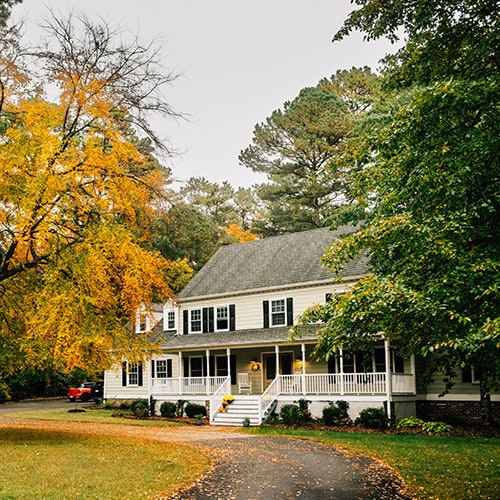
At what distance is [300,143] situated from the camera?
157 feet

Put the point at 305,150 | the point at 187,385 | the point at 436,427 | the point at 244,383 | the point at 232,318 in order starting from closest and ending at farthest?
the point at 436,427 → the point at 244,383 → the point at 187,385 → the point at 232,318 → the point at 305,150

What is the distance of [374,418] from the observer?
22.8 metres

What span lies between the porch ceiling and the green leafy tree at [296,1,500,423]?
1489 centimetres

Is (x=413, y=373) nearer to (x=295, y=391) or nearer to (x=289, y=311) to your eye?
(x=295, y=391)

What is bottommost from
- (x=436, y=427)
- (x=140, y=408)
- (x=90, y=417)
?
(x=90, y=417)

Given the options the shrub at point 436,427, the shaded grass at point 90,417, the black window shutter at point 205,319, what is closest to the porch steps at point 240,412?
the shaded grass at point 90,417

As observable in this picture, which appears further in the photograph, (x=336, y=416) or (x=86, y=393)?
(x=86, y=393)

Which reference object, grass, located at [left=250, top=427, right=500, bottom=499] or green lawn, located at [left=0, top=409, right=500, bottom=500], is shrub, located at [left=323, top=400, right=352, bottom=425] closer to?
grass, located at [left=250, top=427, right=500, bottom=499]

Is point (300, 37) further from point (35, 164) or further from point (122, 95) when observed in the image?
point (35, 164)

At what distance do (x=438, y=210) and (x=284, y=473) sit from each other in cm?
641

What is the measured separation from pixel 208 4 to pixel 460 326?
1263cm

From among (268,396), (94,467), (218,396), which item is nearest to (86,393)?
(218,396)

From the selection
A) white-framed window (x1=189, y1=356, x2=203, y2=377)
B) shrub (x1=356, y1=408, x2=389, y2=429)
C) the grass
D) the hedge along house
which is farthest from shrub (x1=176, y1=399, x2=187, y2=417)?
shrub (x1=356, y1=408, x2=389, y2=429)

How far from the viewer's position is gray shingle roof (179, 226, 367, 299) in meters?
28.7
